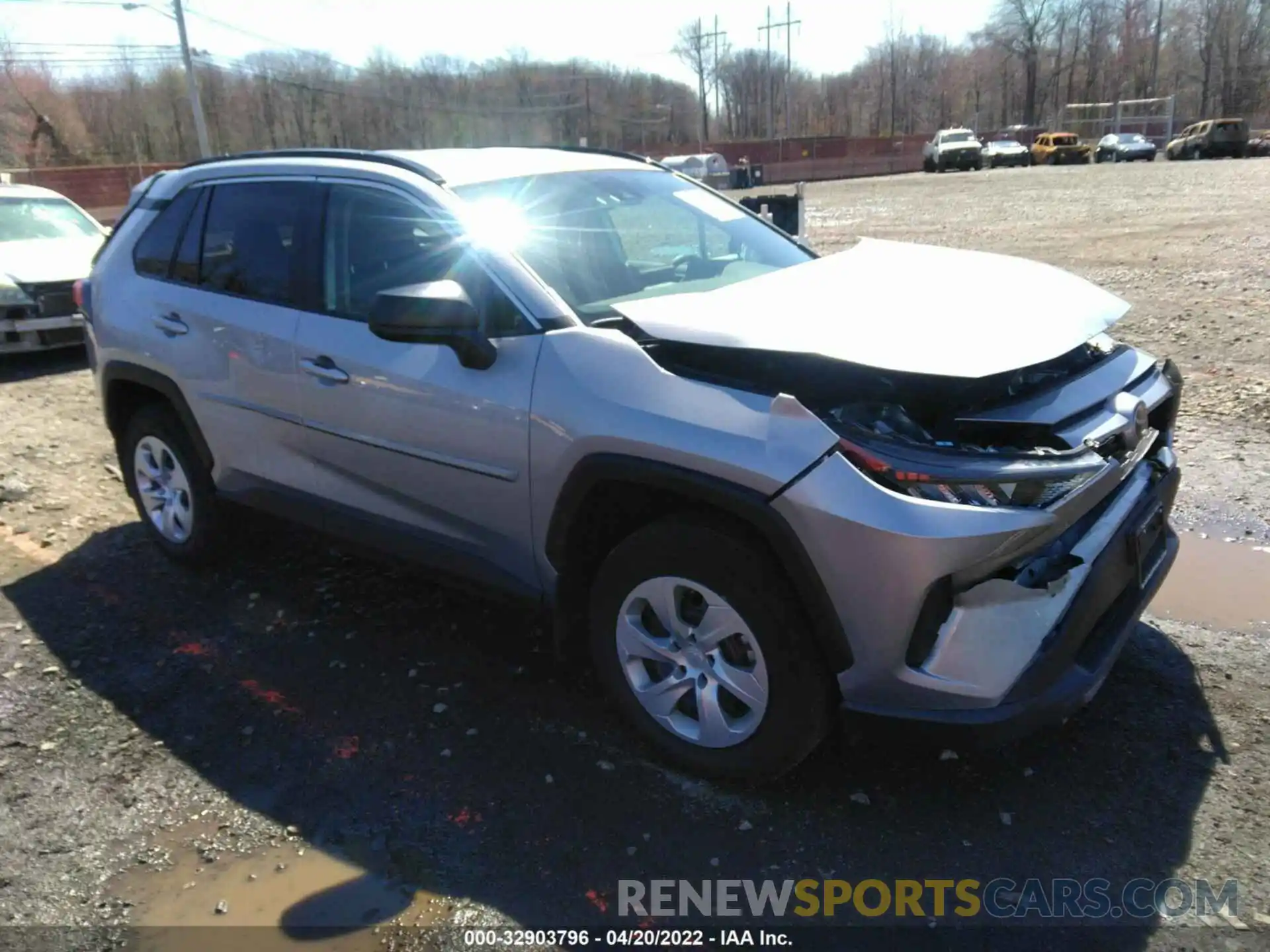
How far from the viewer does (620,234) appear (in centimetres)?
390

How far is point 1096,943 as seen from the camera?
7.80 ft

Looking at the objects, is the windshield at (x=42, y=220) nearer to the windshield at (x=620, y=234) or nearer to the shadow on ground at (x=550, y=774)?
the shadow on ground at (x=550, y=774)

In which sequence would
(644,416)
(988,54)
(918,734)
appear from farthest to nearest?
(988,54) < (644,416) < (918,734)

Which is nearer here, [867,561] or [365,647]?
[867,561]

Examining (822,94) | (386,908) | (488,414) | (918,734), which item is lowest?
(386,908)

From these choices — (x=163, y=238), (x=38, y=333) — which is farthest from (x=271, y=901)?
(x=38, y=333)

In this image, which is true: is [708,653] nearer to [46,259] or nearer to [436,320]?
[436,320]

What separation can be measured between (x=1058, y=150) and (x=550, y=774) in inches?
Result: 2253

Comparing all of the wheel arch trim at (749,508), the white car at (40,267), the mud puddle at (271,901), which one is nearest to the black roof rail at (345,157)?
the wheel arch trim at (749,508)

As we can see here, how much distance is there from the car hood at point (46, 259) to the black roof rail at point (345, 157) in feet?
17.5

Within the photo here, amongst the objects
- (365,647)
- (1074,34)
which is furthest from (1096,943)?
(1074,34)

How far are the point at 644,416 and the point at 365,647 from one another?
1.82 metres

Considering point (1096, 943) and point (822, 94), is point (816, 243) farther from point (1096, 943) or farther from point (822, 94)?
point (822, 94)

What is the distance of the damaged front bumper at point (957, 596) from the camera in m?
2.38
